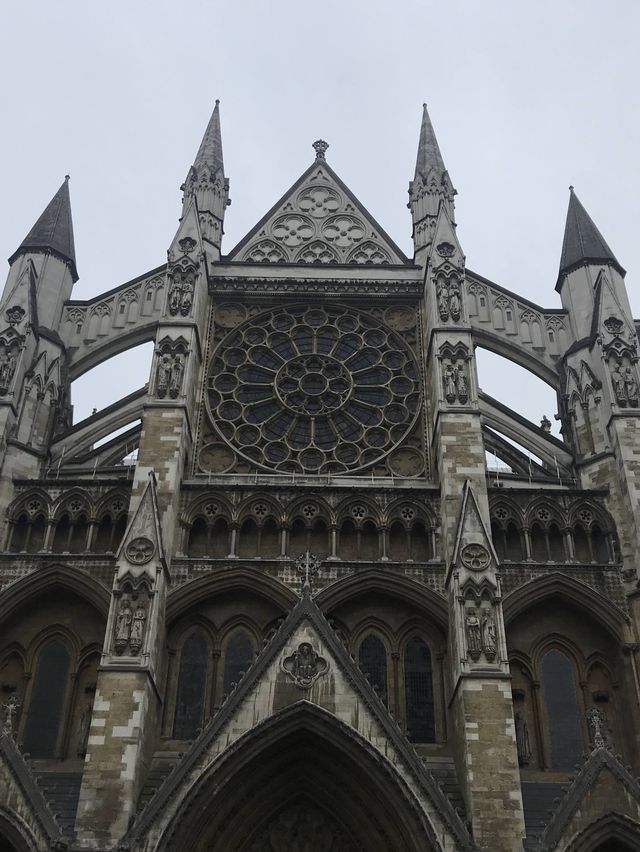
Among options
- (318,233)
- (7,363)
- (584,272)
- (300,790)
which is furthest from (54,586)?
(584,272)

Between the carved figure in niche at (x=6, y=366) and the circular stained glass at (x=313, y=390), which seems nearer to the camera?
the carved figure in niche at (x=6, y=366)

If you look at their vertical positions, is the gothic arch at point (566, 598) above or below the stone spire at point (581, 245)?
below

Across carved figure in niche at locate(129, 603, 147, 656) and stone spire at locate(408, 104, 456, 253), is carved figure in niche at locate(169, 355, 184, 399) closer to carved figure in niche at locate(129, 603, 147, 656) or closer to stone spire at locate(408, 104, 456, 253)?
carved figure in niche at locate(129, 603, 147, 656)

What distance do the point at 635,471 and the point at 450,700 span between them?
21.4ft

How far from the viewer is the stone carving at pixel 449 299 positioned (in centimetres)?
2320

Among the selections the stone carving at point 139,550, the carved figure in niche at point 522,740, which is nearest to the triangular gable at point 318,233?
the stone carving at point 139,550

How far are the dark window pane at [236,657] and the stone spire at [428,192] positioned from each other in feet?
40.9

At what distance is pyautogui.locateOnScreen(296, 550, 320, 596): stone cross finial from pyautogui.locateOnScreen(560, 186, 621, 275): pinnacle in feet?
37.8

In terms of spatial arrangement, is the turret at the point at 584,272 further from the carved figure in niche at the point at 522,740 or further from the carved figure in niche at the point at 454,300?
the carved figure in niche at the point at 522,740

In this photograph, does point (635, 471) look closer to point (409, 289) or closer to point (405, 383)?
point (405, 383)

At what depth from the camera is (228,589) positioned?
785 inches

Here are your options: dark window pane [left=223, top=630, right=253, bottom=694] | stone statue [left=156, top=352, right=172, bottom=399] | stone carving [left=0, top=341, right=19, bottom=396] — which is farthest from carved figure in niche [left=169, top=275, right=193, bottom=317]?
dark window pane [left=223, top=630, right=253, bottom=694]

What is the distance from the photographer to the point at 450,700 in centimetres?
1862

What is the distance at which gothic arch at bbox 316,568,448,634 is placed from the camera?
770 inches
